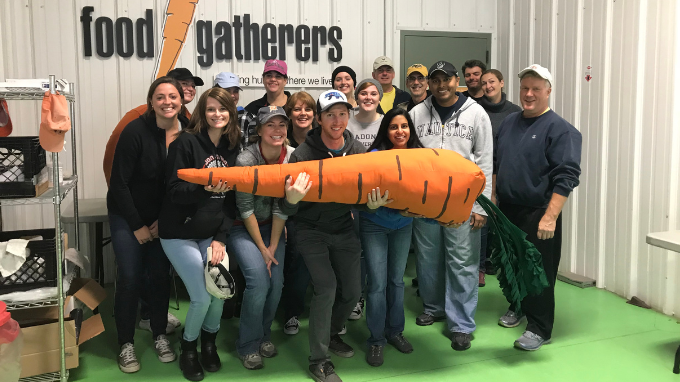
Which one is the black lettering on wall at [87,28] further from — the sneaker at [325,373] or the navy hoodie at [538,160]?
the navy hoodie at [538,160]

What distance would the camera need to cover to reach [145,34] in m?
4.27

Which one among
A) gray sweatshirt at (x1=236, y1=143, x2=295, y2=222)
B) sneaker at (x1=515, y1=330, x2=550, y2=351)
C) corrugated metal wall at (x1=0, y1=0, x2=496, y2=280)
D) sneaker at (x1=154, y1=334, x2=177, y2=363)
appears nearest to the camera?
gray sweatshirt at (x1=236, y1=143, x2=295, y2=222)

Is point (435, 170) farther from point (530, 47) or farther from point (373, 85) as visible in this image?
point (530, 47)

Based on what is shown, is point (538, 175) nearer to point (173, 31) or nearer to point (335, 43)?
point (335, 43)

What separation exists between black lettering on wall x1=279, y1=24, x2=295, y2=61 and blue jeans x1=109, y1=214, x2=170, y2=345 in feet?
7.51

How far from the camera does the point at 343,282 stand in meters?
2.69

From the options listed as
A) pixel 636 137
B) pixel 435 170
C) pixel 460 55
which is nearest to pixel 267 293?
pixel 435 170

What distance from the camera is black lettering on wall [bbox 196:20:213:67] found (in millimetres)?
4363

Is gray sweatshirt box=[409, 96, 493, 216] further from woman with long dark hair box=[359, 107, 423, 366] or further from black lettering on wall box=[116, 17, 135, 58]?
black lettering on wall box=[116, 17, 135, 58]

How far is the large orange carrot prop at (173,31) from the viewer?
428cm

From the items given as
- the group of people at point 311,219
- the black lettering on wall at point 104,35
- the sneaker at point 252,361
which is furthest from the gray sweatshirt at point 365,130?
the black lettering on wall at point 104,35

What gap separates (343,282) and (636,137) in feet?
8.04

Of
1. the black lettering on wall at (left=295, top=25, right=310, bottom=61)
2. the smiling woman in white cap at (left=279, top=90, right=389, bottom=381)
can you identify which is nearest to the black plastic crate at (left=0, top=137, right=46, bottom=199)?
the smiling woman in white cap at (left=279, top=90, right=389, bottom=381)

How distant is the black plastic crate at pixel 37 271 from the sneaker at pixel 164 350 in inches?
25.4
